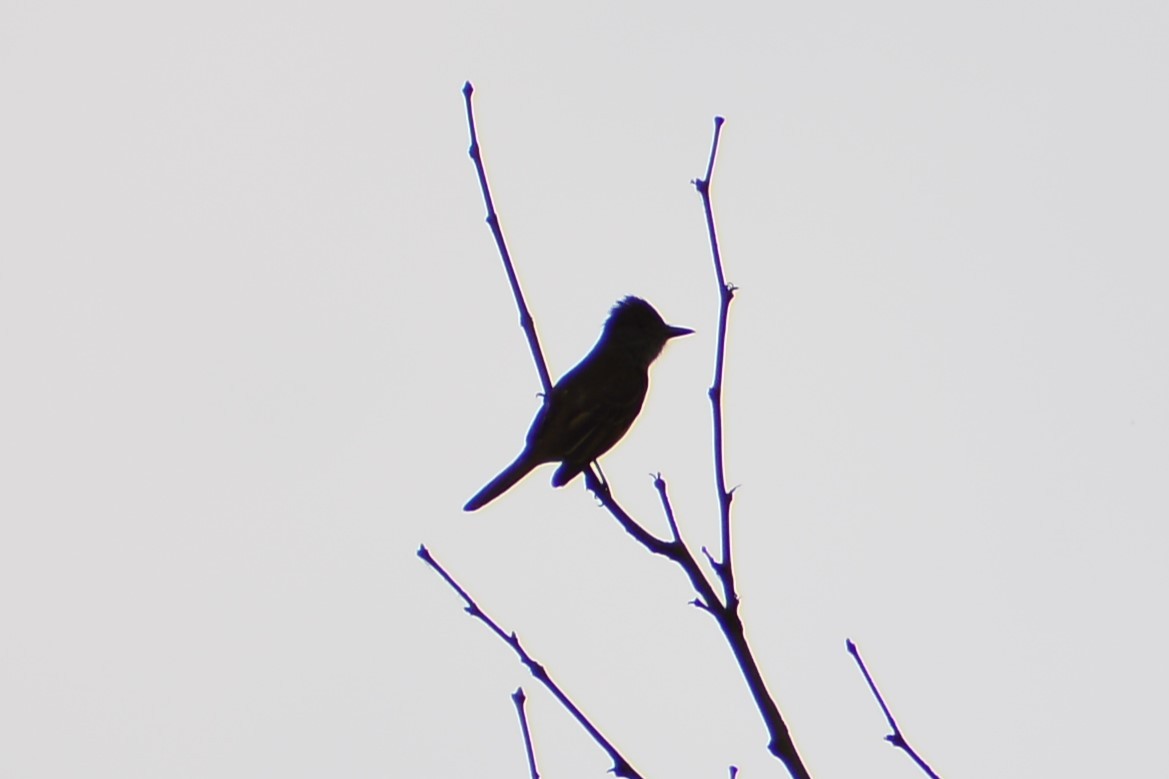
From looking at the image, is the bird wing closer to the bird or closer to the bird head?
the bird

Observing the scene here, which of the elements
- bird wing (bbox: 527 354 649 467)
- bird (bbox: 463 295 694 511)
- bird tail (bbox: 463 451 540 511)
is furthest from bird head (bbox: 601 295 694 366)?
bird tail (bbox: 463 451 540 511)

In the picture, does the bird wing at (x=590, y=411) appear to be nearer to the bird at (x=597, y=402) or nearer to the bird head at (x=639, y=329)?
the bird at (x=597, y=402)

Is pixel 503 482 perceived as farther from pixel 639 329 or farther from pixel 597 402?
pixel 639 329

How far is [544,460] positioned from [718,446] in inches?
137

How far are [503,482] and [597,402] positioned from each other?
0.70m

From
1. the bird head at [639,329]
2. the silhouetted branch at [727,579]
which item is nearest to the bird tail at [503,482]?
the bird head at [639,329]

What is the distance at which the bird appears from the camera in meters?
7.21

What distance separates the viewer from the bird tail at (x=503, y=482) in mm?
7371

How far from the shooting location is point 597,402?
7.74 meters

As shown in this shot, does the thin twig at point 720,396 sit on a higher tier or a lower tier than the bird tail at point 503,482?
lower

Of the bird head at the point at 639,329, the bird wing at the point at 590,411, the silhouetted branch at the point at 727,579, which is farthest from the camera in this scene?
the bird head at the point at 639,329

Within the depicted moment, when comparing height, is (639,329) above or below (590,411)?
above

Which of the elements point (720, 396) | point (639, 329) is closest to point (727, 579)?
point (720, 396)

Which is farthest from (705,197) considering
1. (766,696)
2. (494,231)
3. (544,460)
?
(544,460)
